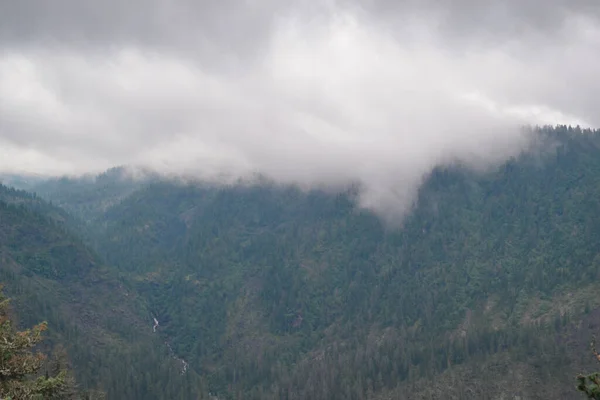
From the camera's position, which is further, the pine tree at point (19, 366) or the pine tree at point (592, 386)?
the pine tree at point (19, 366)

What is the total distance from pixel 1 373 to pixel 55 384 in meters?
4.31

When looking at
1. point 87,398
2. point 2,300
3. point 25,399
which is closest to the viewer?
point 25,399

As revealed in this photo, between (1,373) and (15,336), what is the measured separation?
3.06 m

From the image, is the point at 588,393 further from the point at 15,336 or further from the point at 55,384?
the point at 15,336

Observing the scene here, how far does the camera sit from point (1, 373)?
145ft

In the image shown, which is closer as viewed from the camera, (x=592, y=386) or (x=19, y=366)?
(x=592, y=386)

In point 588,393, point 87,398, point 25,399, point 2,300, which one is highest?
point 2,300

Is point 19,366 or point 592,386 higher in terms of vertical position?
point 592,386

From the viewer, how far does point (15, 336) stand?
45.4m

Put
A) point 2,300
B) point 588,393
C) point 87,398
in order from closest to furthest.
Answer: point 588,393, point 2,300, point 87,398

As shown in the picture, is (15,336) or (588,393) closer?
(588,393)

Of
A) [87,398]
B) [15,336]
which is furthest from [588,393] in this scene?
→ [87,398]

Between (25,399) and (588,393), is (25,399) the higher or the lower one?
the lower one

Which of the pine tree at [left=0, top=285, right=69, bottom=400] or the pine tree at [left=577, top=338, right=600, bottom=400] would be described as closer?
the pine tree at [left=577, top=338, right=600, bottom=400]
